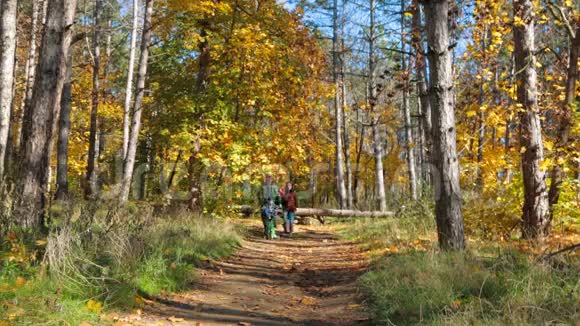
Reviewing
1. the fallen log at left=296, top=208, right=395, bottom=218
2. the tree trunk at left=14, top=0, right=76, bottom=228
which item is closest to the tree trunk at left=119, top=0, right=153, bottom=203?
the tree trunk at left=14, top=0, right=76, bottom=228

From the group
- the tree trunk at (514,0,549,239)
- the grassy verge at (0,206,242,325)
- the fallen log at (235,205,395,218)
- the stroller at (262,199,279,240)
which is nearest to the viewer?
the grassy verge at (0,206,242,325)

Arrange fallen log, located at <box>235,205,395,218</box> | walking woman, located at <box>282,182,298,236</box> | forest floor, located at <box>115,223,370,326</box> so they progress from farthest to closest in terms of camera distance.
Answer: fallen log, located at <box>235,205,395,218</box>
walking woman, located at <box>282,182,298,236</box>
forest floor, located at <box>115,223,370,326</box>

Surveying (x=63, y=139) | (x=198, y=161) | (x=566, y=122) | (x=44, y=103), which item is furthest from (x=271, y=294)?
(x=63, y=139)

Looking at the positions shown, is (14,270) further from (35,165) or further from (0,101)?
(0,101)

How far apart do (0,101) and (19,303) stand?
284 inches

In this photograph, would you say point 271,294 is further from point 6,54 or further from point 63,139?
point 63,139

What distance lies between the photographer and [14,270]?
525 cm

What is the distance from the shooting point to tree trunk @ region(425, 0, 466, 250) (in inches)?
300

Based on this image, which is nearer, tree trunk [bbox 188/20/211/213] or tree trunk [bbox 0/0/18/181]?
tree trunk [bbox 0/0/18/181]

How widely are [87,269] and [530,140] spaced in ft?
25.9

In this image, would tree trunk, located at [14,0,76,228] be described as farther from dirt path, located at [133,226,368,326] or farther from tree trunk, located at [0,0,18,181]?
dirt path, located at [133,226,368,326]

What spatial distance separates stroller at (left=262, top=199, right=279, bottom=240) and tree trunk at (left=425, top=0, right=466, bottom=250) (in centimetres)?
711

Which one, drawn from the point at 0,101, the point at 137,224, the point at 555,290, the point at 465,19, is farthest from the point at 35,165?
the point at 465,19

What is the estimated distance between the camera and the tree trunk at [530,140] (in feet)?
30.6
